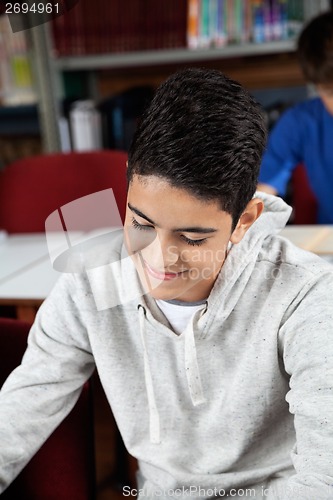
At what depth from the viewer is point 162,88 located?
26.5 inches

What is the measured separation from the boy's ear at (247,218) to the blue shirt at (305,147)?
1.13 m

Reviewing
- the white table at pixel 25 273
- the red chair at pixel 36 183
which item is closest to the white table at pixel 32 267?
the white table at pixel 25 273

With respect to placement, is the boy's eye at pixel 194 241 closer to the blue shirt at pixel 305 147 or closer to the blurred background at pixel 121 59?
the blue shirt at pixel 305 147

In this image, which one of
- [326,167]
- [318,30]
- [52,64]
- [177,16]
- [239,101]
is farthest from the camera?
[52,64]

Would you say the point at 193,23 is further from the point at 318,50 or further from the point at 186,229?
the point at 186,229

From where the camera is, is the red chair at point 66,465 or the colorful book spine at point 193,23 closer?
the red chair at point 66,465

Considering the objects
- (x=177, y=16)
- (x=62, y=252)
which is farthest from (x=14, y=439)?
(x=177, y=16)

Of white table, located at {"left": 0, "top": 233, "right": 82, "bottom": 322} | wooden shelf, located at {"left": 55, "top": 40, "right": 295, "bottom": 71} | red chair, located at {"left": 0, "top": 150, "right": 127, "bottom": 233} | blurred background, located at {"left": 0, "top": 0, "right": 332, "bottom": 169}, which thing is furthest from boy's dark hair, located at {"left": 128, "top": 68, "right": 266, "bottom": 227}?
wooden shelf, located at {"left": 55, "top": 40, "right": 295, "bottom": 71}

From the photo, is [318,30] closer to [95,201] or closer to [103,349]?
[95,201]

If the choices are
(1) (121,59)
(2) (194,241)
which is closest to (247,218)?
(2) (194,241)

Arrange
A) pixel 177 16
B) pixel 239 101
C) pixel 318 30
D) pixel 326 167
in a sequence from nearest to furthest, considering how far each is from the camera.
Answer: pixel 239 101 < pixel 318 30 < pixel 326 167 < pixel 177 16

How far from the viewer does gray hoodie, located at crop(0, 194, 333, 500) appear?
812mm

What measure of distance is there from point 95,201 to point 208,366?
0.29 meters

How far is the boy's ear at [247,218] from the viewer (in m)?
0.73
